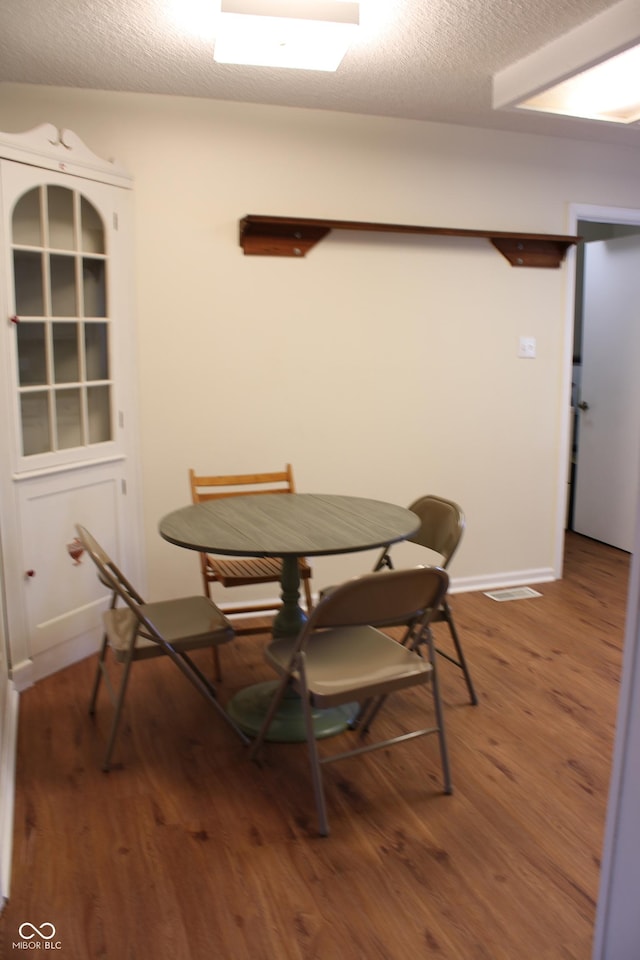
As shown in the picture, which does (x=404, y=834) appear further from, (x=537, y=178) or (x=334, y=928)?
(x=537, y=178)

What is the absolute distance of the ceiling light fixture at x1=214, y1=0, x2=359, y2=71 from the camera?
253cm

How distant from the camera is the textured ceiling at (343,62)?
2770 millimetres

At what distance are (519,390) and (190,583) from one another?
2.16 meters

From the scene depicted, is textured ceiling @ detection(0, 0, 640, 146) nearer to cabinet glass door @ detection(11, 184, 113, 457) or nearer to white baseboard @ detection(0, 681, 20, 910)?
cabinet glass door @ detection(11, 184, 113, 457)

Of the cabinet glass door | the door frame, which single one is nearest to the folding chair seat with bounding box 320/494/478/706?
the cabinet glass door

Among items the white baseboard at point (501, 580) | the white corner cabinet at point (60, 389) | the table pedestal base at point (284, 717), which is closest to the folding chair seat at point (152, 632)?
the table pedestal base at point (284, 717)

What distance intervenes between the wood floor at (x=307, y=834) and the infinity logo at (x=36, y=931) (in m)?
0.02

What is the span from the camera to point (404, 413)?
172 inches

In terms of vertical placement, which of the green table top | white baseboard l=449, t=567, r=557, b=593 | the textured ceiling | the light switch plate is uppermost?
the textured ceiling

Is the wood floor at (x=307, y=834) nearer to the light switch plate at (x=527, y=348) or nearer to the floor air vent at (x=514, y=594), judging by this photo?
the floor air vent at (x=514, y=594)

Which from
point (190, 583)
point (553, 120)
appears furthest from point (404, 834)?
point (553, 120)

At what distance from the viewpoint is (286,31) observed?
8.67 feet

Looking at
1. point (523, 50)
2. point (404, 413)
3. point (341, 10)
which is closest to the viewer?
point (341, 10)

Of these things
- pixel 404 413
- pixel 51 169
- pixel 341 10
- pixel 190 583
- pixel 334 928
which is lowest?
pixel 334 928
